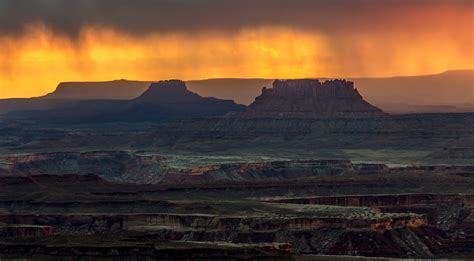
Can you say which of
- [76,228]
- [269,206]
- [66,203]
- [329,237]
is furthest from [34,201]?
[329,237]

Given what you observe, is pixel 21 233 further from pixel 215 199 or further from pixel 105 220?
pixel 215 199

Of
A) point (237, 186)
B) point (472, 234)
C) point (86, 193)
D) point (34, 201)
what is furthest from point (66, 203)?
point (472, 234)

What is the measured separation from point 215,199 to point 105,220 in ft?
80.6

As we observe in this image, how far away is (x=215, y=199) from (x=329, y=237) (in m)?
38.7

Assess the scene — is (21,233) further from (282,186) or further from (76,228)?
(282,186)

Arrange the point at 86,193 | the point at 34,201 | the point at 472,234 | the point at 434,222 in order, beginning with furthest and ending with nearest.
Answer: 1. the point at 86,193
2. the point at 34,201
3. the point at 434,222
4. the point at 472,234

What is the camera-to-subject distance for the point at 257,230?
140 metres

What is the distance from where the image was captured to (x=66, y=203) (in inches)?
6437

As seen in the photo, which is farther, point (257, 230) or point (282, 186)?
point (282, 186)

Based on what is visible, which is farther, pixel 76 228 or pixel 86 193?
pixel 86 193

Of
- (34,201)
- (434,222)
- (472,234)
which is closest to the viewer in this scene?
(472,234)

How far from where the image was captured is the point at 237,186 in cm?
18738

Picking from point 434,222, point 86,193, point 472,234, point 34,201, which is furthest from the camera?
point 86,193

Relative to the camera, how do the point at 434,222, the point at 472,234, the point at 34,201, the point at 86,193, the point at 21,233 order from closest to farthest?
the point at 21,233 < the point at 472,234 < the point at 434,222 < the point at 34,201 < the point at 86,193
